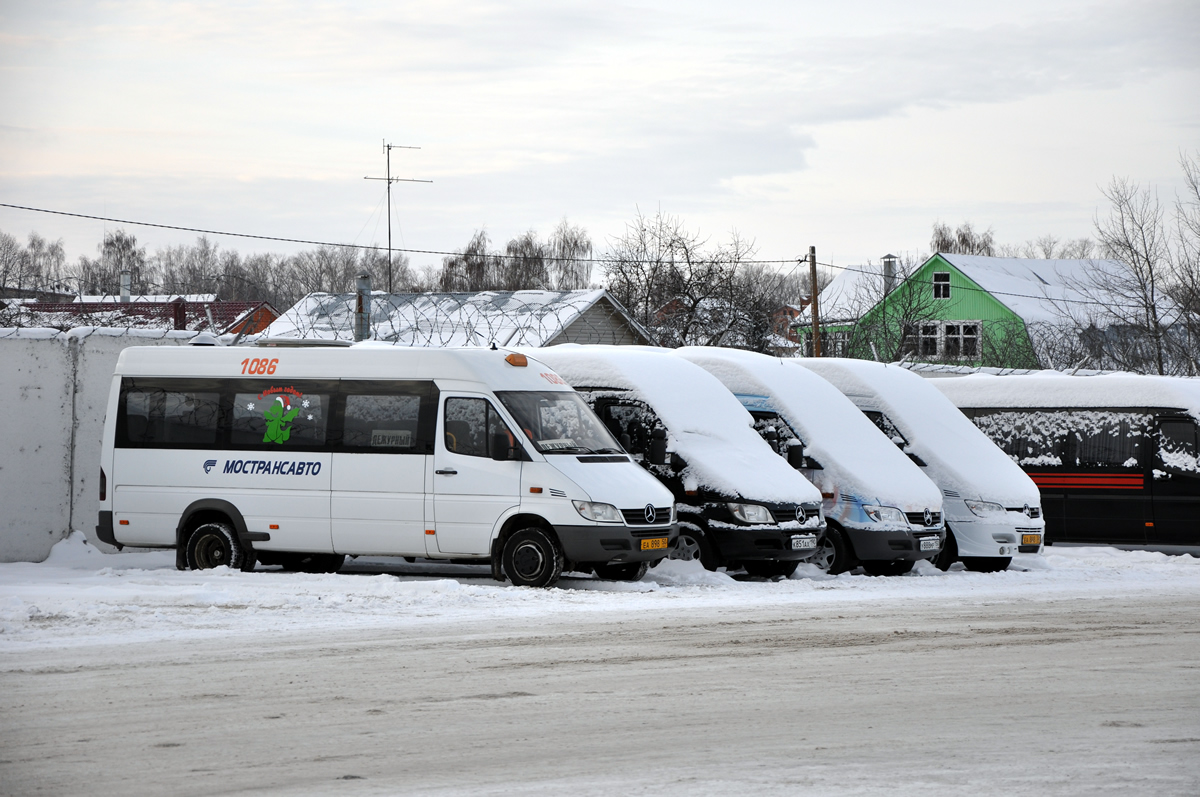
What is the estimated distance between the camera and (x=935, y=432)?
58.7 feet

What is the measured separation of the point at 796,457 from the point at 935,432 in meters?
2.47

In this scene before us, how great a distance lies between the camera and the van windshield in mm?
14289

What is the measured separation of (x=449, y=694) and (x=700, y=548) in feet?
23.2

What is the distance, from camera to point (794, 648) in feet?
34.1

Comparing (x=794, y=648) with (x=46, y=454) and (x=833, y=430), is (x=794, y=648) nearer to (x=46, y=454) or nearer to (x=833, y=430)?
(x=833, y=430)

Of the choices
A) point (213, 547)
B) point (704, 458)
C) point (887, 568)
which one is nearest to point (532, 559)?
point (704, 458)

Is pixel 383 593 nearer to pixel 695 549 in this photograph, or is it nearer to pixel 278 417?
pixel 278 417

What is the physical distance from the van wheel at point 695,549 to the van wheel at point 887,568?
2.10 m

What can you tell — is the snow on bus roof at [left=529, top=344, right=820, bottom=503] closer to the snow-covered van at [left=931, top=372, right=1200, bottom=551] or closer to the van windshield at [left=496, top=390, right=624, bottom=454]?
the van windshield at [left=496, top=390, right=624, bottom=454]

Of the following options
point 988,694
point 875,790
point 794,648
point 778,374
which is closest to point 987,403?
point 778,374

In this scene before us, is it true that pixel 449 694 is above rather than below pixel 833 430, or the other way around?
below

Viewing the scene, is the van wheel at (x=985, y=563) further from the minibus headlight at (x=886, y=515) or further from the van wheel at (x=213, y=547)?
the van wheel at (x=213, y=547)

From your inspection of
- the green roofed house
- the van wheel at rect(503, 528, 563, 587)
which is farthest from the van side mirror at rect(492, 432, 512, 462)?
the green roofed house

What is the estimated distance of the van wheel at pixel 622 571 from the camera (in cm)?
1477
